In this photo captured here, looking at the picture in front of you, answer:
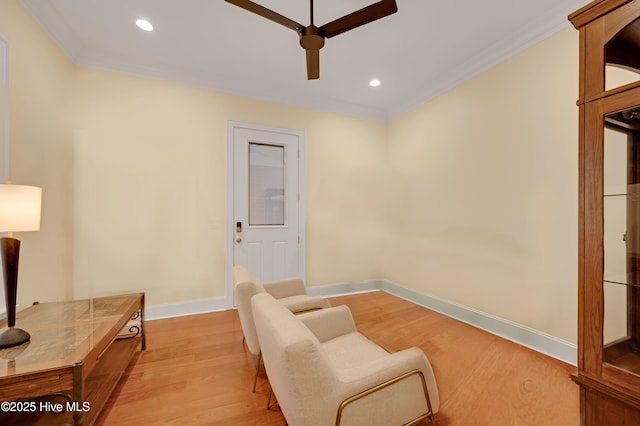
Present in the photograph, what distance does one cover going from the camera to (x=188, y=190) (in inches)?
124

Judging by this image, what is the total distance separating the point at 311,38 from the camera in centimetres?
185

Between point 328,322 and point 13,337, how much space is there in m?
1.76

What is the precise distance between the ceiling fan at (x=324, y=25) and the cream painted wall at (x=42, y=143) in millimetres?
1851

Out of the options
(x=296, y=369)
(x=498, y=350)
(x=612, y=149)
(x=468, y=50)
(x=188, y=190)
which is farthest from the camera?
(x=188, y=190)

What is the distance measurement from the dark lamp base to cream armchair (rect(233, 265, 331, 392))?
1107mm

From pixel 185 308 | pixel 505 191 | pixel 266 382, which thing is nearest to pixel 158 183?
pixel 185 308

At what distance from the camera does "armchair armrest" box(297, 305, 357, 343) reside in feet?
5.50

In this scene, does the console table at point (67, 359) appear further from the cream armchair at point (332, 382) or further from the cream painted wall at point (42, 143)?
the cream armchair at point (332, 382)

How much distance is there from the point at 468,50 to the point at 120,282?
468cm

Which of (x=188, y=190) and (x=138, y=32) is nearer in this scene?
(x=138, y=32)

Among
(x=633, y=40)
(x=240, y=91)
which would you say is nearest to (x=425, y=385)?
(x=633, y=40)

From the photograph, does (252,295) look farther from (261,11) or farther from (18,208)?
(261,11)

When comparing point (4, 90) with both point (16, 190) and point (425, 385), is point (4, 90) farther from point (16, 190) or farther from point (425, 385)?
point (425, 385)

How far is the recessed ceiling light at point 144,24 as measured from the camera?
7.57 feet
